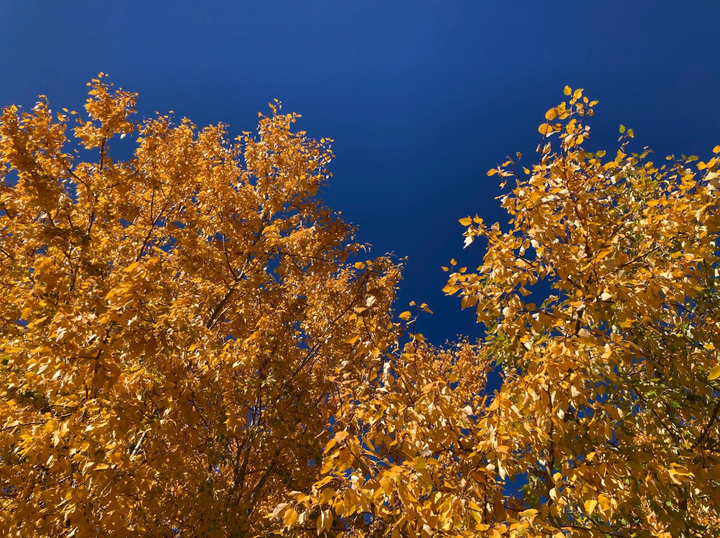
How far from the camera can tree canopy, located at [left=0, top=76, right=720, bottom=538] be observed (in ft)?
7.43

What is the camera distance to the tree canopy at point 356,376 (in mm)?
2266

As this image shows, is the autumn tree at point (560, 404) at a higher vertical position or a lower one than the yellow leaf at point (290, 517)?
higher

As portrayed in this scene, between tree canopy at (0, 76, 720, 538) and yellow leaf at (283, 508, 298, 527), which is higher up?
tree canopy at (0, 76, 720, 538)

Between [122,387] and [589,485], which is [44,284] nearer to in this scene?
[122,387]

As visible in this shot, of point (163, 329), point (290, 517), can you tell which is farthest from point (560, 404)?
point (163, 329)

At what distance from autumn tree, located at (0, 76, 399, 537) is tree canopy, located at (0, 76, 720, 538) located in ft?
0.11

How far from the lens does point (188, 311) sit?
4.05 metres

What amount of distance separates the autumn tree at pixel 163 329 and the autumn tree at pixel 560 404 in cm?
47

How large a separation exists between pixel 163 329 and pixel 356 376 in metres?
1.74

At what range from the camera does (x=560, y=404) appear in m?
2.20

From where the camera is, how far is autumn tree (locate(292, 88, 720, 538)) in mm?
2086

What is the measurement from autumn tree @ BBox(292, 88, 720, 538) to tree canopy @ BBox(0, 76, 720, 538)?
22 millimetres

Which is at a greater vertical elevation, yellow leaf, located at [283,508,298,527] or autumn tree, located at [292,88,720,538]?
autumn tree, located at [292,88,720,538]

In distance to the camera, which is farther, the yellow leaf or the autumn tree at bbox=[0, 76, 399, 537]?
the autumn tree at bbox=[0, 76, 399, 537]
